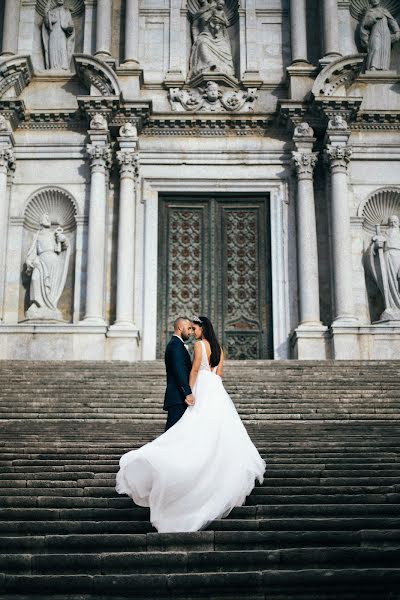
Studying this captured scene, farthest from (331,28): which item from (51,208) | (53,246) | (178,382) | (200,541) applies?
(200,541)

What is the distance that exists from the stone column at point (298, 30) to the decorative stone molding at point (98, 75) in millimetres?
4361

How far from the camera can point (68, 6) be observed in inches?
802

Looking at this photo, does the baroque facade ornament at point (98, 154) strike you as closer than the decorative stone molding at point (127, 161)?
Yes

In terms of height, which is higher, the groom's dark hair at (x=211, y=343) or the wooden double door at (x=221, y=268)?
the wooden double door at (x=221, y=268)

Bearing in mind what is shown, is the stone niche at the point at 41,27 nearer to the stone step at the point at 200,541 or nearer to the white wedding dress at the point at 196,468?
the white wedding dress at the point at 196,468

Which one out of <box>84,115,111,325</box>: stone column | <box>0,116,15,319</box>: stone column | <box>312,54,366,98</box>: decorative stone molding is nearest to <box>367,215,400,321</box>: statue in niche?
<box>312,54,366,98</box>: decorative stone molding

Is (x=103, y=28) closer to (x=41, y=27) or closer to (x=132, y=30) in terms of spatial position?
(x=132, y=30)

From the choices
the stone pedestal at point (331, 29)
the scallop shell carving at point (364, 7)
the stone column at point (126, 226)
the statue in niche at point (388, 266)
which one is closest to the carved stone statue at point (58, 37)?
the stone column at point (126, 226)

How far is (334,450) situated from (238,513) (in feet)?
7.86

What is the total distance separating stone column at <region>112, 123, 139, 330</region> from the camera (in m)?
17.4

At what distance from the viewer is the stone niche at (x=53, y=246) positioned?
57.8ft

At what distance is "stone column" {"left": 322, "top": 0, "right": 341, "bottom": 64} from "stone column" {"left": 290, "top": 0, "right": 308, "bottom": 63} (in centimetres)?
53

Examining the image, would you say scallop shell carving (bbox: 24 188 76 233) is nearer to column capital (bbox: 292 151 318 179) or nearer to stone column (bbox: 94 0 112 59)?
stone column (bbox: 94 0 112 59)

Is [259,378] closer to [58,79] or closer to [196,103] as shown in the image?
[196,103]
